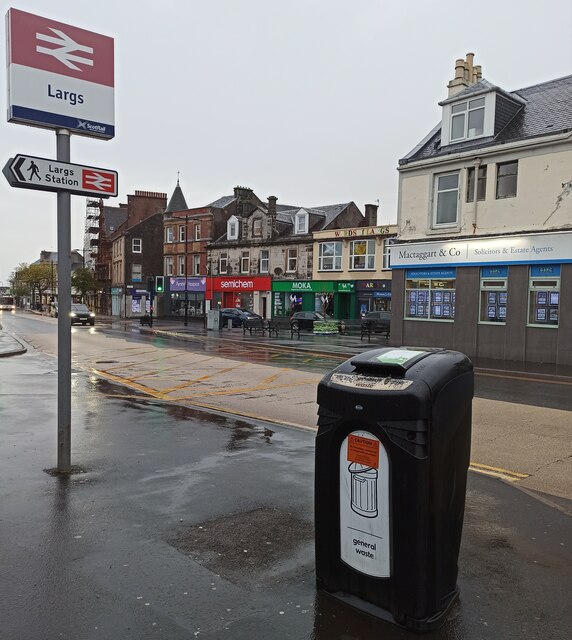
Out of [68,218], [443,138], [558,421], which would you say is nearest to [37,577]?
[68,218]

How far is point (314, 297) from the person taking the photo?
44.8 m

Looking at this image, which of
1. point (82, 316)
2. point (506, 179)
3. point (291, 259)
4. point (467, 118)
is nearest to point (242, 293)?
point (291, 259)

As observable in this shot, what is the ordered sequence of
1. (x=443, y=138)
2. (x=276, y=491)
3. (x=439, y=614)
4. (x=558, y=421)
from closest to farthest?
1. (x=439, y=614)
2. (x=276, y=491)
3. (x=558, y=421)
4. (x=443, y=138)

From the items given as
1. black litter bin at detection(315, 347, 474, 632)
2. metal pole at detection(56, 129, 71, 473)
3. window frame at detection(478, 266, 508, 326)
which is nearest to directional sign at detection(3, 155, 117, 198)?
metal pole at detection(56, 129, 71, 473)

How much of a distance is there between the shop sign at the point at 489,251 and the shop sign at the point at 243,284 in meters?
24.9

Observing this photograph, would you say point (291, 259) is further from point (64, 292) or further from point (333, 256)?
point (64, 292)

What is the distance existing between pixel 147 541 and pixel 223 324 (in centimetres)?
3654

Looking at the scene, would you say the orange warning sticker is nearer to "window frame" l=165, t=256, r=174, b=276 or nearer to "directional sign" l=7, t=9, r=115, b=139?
"directional sign" l=7, t=9, r=115, b=139

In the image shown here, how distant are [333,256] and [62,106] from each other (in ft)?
126

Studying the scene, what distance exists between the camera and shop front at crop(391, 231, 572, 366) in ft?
61.9

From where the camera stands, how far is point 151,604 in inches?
131

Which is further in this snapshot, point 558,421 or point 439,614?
point 558,421

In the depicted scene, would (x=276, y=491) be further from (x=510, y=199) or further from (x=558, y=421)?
(x=510, y=199)

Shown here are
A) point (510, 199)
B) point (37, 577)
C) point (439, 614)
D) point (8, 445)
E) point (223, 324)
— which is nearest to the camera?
point (439, 614)
